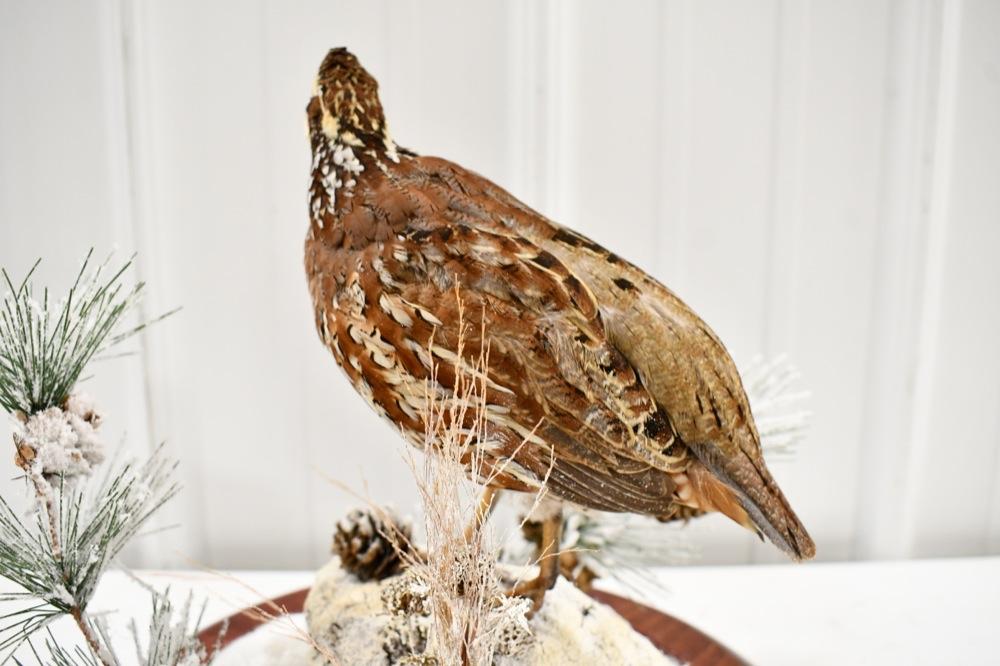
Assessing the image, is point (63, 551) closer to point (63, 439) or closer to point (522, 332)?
point (63, 439)

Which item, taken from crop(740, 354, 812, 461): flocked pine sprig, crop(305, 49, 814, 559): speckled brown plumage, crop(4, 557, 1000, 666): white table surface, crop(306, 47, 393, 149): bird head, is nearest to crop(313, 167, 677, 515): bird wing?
crop(305, 49, 814, 559): speckled brown plumage

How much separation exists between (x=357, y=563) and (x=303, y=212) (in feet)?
2.20

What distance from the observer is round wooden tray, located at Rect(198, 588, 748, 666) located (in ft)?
3.36

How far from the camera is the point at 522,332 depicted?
0.73 metres

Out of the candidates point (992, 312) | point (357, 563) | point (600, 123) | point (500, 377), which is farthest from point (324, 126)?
point (992, 312)

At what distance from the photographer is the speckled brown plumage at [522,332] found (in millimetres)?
731

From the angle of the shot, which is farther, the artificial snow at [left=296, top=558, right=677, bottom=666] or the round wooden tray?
the round wooden tray

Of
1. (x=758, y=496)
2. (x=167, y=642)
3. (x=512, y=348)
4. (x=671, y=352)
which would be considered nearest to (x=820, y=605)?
(x=758, y=496)

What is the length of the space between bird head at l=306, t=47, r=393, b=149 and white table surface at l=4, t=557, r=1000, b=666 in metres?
0.72

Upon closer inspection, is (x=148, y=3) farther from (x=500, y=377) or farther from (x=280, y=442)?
(x=500, y=377)

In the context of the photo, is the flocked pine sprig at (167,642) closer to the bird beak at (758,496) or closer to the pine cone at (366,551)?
the pine cone at (366,551)

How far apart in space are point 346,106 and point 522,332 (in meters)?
0.32

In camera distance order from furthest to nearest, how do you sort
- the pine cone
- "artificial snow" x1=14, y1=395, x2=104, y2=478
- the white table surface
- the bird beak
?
the white table surface < the pine cone < the bird beak < "artificial snow" x1=14, y1=395, x2=104, y2=478

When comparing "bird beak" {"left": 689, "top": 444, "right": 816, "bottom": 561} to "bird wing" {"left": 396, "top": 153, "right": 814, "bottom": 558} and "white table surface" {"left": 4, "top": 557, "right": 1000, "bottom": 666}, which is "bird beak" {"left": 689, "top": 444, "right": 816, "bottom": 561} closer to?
"bird wing" {"left": 396, "top": 153, "right": 814, "bottom": 558}
